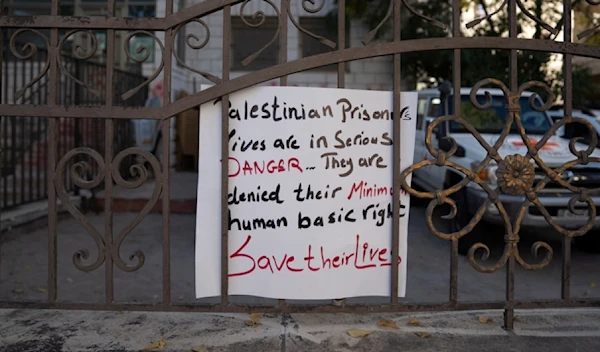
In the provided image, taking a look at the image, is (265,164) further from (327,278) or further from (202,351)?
(202,351)

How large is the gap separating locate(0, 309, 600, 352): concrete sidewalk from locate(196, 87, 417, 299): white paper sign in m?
0.21

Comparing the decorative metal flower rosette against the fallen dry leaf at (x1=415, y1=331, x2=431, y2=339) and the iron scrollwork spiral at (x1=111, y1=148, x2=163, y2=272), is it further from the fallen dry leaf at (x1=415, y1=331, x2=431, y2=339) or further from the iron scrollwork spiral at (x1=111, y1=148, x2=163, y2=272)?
the iron scrollwork spiral at (x1=111, y1=148, x2=163, y2=272)

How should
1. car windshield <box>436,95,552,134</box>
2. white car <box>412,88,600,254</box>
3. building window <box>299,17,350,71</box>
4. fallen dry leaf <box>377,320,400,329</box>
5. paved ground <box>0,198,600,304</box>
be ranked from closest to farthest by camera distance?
fallen dry leaf <box>377,320,400,329</box>
paved ground <box>0,198,600,304</box>
white car <box>412,88,600,254</box>
car windshield <box>436,95,552,134</box>
building window <box>299,17,350,71</box>

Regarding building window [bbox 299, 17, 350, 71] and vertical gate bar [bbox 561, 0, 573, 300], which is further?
building window [bbox 299, 17, 350, 71]

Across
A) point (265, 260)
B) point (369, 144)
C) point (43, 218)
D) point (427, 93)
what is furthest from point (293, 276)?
point (427, 93)

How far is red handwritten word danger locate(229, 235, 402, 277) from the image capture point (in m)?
3.10

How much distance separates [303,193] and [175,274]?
340 centimetres

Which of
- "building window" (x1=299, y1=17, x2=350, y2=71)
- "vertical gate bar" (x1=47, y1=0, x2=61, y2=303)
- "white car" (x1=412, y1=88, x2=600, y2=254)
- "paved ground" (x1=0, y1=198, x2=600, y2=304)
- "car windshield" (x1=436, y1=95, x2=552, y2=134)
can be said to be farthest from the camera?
"building window" (x1=299, y1=17, x2=350, y2=71)

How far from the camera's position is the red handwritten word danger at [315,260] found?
310 centimetres

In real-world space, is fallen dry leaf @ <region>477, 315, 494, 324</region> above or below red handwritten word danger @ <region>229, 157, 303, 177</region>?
below

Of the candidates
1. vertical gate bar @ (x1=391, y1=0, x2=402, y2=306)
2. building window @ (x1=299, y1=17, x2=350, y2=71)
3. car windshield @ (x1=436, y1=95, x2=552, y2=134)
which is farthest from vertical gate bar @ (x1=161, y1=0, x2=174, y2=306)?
building window @ (x1=299, y1=17, x2=350, y2=71)

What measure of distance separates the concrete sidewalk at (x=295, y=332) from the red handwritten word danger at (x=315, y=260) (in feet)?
1.09

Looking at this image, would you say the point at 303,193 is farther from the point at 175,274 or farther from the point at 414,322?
the point at 175,274

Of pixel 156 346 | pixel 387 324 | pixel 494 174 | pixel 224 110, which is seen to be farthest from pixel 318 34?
pixel 156 346
